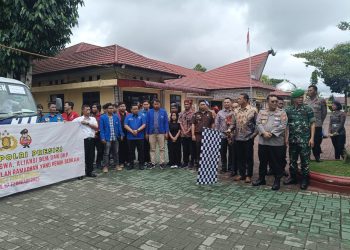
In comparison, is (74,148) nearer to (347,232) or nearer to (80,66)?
(347,232)

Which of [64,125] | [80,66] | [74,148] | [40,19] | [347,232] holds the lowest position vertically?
[347,232]

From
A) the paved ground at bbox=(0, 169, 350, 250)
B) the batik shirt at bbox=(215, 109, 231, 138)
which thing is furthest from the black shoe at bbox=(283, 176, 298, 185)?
the batik shirt at bbox=(215, 109, 231, 138)

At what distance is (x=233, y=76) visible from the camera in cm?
2667

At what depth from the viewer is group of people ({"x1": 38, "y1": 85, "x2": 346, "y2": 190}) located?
5.96 metres

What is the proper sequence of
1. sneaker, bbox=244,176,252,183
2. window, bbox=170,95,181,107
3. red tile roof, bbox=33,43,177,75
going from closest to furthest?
sneaker, bbox=244,176,252,183 < red tile roof, bbox=33,43,177,75 < window, bbox=170,95,181,107

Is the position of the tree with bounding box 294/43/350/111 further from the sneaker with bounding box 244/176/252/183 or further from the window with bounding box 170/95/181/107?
the sneaker with bounding box 244/176/252/183

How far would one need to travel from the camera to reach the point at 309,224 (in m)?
4.13

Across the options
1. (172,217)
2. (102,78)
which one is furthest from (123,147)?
(102,78)

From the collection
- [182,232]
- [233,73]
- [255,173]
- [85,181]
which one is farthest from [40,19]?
[233,73]

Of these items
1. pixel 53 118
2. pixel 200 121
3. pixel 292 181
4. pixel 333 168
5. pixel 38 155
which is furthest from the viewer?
pixel 200 121

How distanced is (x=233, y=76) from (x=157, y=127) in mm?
19909

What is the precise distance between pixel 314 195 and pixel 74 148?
207 inches

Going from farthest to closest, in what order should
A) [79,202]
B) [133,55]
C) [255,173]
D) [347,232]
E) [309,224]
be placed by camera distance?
[133,55] → [255,173] → [79,202] → [309,224] → [347,232]

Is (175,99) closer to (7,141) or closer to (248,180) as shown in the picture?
(248,180)
